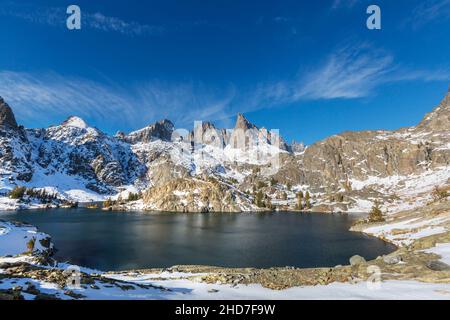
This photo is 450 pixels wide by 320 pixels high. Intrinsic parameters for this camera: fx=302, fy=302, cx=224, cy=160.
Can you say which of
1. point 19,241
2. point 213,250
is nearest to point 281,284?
point 213,250

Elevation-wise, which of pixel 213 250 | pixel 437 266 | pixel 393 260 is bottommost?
pixel 213 250

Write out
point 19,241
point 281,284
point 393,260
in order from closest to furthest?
point 281,284 → point 393,260 → point 19,241

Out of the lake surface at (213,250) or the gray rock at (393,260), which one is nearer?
the gray rock at (393,260)

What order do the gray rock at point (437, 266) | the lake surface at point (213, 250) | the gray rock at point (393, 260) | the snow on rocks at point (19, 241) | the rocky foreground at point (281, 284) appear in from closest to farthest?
the rocky foreground at point (281, 284)
the gray rock at point (437, 266)
the gray rock at point (393, 260)
the lake surface at point (213, 250)
the snow on rocks at point (19, 241)

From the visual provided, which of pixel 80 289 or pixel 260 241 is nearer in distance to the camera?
pixel 80 289

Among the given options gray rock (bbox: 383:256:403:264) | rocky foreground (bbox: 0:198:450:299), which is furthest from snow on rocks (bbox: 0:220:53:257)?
gray rock (bbox: 383:256:403:264)

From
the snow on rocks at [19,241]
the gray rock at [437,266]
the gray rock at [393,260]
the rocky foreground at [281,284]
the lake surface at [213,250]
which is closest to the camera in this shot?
the rocky foreground at [281,284]

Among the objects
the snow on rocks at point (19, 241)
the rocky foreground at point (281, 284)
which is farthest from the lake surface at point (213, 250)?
the rocky foreground at point (281, 284)

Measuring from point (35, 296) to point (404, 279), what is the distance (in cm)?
3298

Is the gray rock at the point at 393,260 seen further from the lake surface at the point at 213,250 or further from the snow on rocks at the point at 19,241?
the snow on rocks at the point at 19,241

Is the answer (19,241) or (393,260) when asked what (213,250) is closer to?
(19,241)
